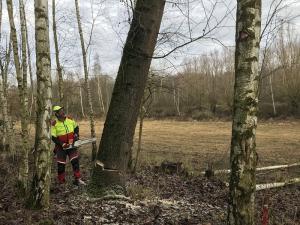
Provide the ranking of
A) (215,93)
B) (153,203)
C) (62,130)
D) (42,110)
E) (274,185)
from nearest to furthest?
(42,110) → (153,203) → (62,130) → (274,185) → (215,93)

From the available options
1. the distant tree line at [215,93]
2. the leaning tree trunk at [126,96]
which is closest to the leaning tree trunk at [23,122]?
the leaning tree trunk at [126,96]

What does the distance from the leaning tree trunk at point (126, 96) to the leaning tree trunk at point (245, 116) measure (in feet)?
9.51

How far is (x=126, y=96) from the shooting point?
743 cm

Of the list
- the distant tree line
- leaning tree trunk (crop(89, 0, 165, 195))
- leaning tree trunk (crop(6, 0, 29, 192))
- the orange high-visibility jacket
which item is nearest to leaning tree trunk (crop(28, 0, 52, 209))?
leaning tree trunk (crop(89, 0, 165, 195))

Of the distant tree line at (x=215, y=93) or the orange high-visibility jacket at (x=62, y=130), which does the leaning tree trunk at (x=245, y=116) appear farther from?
the distant tree line at (x=215, y=93)

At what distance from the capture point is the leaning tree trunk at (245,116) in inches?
186

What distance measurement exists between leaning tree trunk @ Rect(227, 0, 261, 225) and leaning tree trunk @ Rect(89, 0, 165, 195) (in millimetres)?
2900

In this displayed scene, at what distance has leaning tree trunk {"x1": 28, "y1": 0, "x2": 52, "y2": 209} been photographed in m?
6.03

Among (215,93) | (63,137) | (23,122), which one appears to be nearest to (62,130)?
(63,137)

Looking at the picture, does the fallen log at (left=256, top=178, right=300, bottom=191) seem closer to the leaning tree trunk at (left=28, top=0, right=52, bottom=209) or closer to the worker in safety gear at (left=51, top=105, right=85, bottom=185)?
the worker in safety gear at (left=51, top=105, right=85, bottom=185)

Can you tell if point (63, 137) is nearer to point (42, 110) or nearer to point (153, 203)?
point (153, 203)

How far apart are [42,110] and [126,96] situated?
5.88ft

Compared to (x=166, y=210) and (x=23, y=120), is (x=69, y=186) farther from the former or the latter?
(x=166, y=210)

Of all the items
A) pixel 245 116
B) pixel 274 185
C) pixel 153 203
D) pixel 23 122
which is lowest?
pixel 274 185
